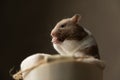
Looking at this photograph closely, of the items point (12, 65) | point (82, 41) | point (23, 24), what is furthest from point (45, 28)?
point (82, 41)

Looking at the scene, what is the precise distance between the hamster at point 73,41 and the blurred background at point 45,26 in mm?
460

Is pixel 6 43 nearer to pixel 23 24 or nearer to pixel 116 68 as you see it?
pixel 23 24

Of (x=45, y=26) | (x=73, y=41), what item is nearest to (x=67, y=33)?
(x=73, y=41)

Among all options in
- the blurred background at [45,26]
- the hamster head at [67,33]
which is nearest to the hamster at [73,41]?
the hamster head at [67,33]

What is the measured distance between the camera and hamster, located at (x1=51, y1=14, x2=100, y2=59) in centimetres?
72

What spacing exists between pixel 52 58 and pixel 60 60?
0.06 feet

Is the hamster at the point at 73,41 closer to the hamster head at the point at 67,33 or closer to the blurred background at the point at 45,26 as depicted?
the hamster head at the point at 67,33

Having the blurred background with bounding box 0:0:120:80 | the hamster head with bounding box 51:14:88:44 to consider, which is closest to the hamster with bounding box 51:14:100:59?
the hamster head with bounding box 51:14:88:44

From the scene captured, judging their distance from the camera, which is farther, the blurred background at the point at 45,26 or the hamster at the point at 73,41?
the blurred background at the point at 45,26

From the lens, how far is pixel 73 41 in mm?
733

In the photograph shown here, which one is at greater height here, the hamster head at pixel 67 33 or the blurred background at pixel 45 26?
the hamster head at pixel 67 33

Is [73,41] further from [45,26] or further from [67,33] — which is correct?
[45,26]

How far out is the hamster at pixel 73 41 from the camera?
2.36 feet

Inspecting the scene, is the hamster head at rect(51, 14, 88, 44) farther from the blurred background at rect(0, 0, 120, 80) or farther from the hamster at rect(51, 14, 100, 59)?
the blurred background at rect(0, 0, 120, 80)
